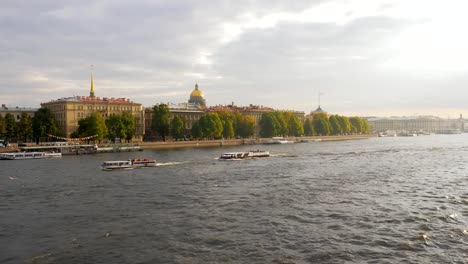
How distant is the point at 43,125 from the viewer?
255 feet

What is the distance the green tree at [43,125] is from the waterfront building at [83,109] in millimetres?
6118

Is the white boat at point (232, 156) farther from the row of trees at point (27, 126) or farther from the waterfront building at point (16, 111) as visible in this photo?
the waterfront building at point (16, 111)

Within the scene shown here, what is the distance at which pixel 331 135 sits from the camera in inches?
5778

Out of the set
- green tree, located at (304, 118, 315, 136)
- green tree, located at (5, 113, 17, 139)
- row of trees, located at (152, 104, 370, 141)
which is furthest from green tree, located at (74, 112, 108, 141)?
green tree, located at (304, 118, 315, 136)

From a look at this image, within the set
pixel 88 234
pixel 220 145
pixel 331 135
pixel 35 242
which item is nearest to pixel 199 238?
pixel 88 234

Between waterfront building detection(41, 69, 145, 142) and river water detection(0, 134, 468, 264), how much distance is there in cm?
5223

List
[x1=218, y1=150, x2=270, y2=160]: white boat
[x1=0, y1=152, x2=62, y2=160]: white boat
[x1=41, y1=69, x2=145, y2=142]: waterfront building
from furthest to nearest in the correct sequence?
[x1=41, y1=69, x2=145, y2=142]: waterfront building → [x1=0, y1=152, x2=62, y2=160]: white boat → [x1=218, y1=150, x2=270, y2=160]: white boat

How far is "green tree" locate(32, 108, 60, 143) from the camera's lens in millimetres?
77144

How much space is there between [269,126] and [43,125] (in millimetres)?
55591

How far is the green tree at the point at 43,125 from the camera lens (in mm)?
77144

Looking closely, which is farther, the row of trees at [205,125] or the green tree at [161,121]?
the row of trees at [205,125]

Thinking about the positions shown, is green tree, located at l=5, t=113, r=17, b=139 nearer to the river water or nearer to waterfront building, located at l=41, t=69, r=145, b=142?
waterfront building, located at l=41, t=69, r=145, b=142

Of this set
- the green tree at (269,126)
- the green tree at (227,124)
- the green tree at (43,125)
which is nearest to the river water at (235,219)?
the green tree at (43,125)

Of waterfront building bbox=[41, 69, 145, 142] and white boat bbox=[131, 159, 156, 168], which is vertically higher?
waterfront building bbox=[41, 69, 145, 142]
